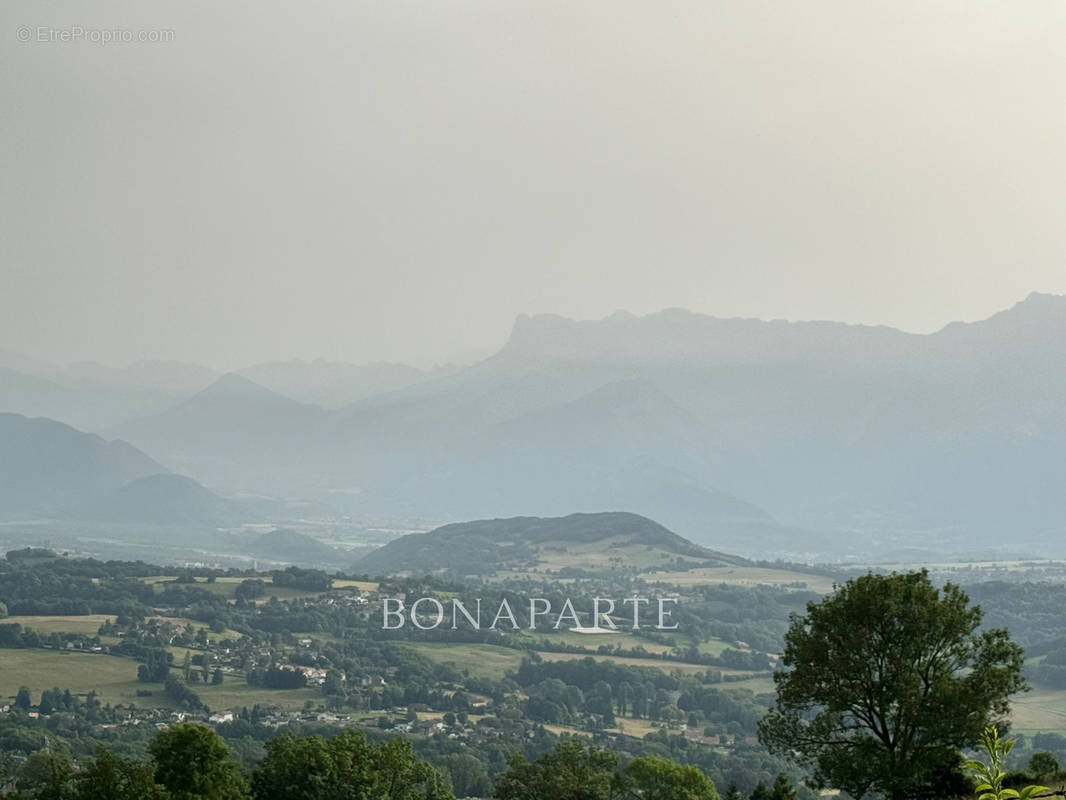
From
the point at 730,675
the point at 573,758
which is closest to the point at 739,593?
the point at 730,675

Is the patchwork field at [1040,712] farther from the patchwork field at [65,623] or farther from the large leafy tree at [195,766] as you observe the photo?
the patchwork field at [65,623]

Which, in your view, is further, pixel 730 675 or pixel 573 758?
pixel 730 675

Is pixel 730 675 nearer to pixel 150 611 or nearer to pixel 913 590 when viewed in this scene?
pixel 150 611

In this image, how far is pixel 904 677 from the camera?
1132 inches

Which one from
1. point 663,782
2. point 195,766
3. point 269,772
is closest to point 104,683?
point 269,772

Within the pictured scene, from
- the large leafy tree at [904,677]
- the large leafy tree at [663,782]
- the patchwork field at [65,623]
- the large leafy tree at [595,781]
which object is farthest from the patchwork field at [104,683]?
the large leafy tree at [904,677]

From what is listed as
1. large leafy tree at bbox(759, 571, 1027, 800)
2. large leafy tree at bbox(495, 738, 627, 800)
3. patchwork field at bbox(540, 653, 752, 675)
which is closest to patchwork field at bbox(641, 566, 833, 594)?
patchwork field at bbox(540, 653, 752, 675)

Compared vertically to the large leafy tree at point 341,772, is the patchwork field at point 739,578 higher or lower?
higher

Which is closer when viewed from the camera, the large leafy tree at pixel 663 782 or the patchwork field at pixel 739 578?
the large leafy tree at pixel 663 782

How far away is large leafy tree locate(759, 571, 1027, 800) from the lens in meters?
28.6

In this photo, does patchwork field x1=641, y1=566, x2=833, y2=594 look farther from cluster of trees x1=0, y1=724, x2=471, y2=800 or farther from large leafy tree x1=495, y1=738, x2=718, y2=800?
cluster of trees x1=0, y1=724, x2=471, y2=800

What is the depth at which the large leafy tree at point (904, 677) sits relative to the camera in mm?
28625

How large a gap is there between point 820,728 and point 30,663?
8532cm

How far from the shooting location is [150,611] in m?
128
